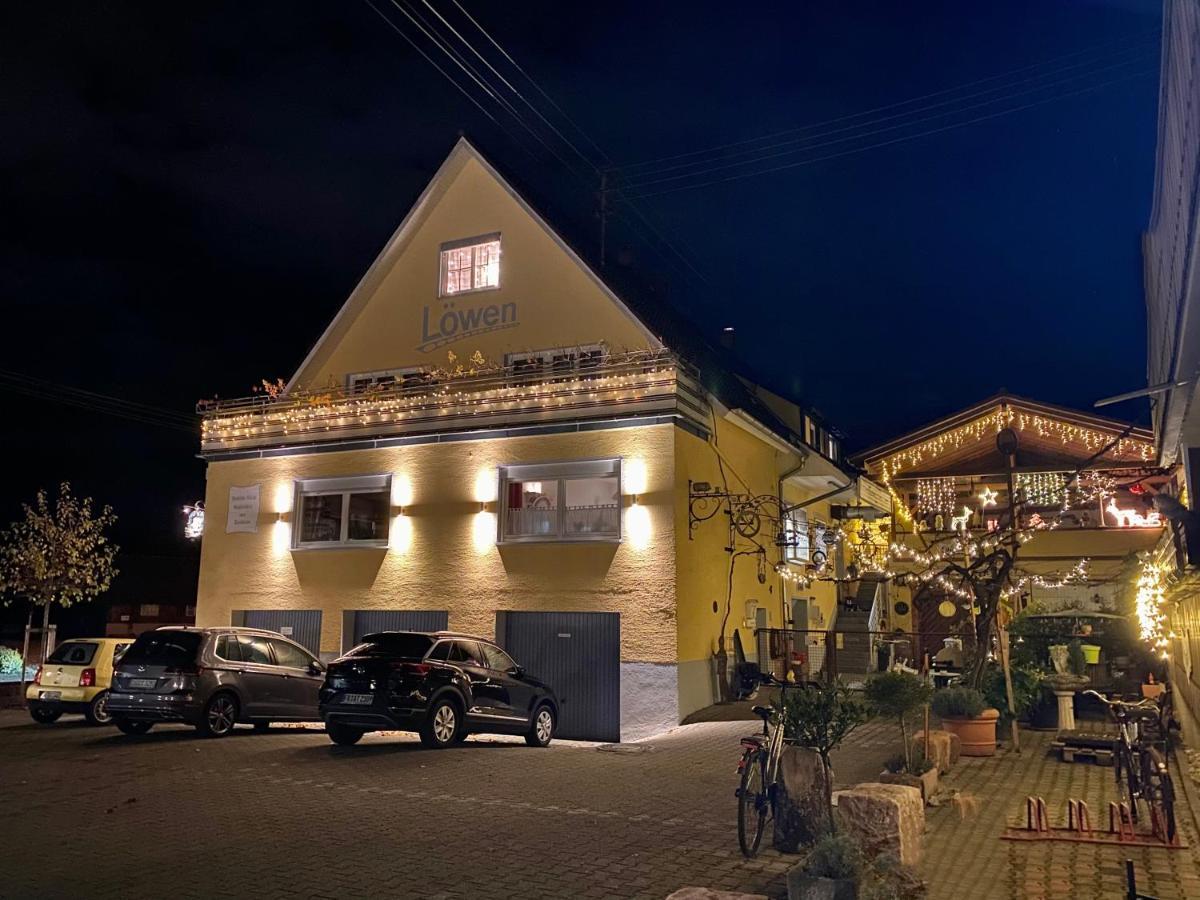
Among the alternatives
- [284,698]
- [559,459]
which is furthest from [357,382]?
[284,698]

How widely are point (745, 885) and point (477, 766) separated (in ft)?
19.2

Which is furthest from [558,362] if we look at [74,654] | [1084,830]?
[1084,830]

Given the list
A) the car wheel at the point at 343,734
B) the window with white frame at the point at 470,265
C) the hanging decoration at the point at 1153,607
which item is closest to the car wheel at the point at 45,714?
the car wheel at the point at 343,734

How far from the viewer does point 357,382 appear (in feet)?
69.7

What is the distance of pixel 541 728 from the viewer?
49.4 feet

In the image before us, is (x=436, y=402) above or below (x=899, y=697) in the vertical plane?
above

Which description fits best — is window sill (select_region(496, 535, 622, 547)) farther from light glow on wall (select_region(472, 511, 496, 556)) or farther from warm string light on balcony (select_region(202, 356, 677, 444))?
warm string light on balcony (select_region(202, 356, 677, 444))

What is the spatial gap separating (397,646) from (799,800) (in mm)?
7643

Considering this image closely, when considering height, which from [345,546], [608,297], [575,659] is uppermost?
[608,297]

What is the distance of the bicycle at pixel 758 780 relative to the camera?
24.5ft

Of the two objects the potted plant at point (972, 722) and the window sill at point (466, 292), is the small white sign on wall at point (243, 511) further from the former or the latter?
the potted plant at point (972, 722)

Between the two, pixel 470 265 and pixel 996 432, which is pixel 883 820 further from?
pixel 996 432

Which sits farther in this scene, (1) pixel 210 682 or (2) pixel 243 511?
(2) pixel 243 511

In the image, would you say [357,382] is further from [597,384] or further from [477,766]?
[477,766]
